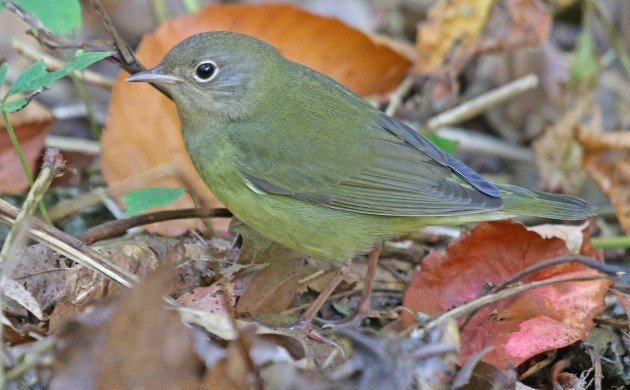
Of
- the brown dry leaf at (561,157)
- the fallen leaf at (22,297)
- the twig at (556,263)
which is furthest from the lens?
the brown dry leaf at (561,157)

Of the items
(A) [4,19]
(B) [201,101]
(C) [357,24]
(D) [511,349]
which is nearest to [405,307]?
(D) [511,349]

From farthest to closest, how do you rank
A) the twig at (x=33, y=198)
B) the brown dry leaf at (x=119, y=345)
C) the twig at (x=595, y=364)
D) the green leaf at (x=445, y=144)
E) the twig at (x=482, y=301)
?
1. the green leaf at (x=445, y=144)
2. the twig at (x=595, y=364)
3. the twig at (x=482, y=301)
4. the twig at (x=33, y=198)
5. the brown dry leaf at (x=119, y=345)

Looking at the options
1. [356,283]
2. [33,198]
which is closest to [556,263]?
[356,283]

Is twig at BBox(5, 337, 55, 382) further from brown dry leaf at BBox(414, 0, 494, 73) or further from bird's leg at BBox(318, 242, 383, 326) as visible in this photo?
brown dry leaf at BBox(414, 0, 494, 73)

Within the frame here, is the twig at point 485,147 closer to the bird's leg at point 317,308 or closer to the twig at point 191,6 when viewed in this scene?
the twig at point 191,6

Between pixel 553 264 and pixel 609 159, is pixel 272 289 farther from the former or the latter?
pixel 609 159

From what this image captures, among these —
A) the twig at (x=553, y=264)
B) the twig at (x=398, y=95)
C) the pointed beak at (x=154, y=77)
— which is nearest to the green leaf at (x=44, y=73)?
the pointed beak at (x=154, y=77)

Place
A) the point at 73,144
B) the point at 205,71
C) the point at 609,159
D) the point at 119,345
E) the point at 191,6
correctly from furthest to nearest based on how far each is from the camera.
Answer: the point at 191,6 → the point at 609,159 → the point at 73,144 → the point at 205,71 → the point at 119,345

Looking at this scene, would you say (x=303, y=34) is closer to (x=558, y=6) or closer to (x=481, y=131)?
(x=481, y=131)
